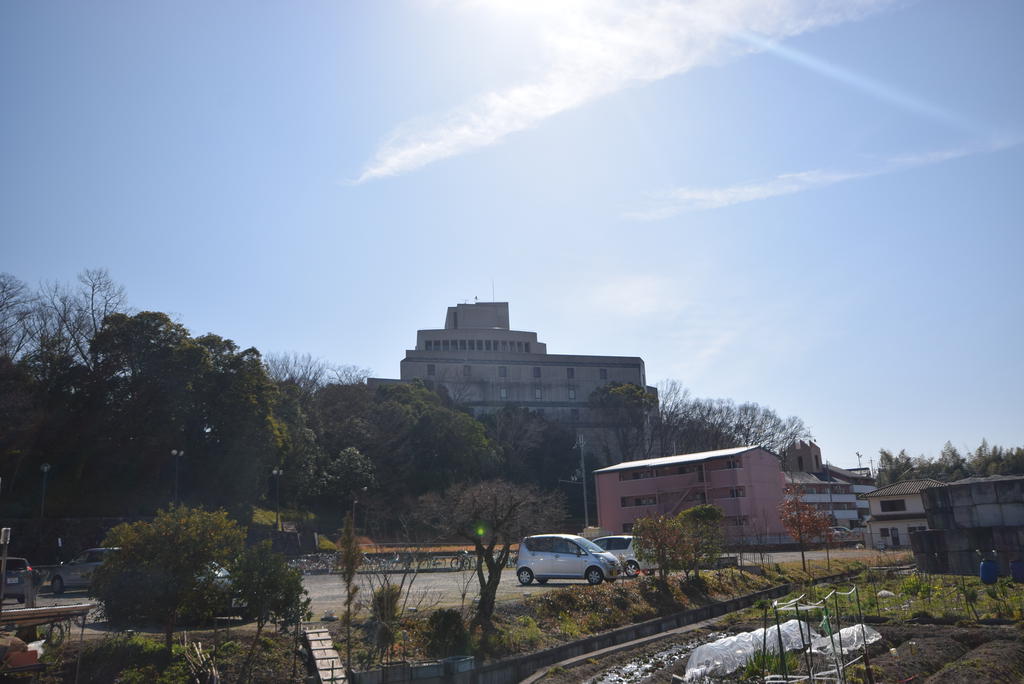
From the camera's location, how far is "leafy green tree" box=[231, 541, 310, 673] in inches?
424

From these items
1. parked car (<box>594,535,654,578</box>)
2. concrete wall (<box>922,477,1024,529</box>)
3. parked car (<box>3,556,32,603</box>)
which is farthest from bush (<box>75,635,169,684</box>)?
concrete wall (<box>922,477,1024,529</box>)

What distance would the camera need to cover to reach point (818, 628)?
15.2m

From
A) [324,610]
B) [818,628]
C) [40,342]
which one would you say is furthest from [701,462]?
[40,342]

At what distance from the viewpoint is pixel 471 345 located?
8531 centimetres

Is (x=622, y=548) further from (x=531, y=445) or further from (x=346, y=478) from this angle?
(x=531, y=445)

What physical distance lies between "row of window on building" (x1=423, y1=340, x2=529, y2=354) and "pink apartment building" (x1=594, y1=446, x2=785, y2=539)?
3872 centimetres

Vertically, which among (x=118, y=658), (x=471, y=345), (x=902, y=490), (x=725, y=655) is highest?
(x=471, y=345)

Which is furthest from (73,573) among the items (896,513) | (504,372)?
(504,372)

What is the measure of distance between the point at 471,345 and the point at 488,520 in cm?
6180

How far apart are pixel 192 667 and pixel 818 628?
11.7 meters

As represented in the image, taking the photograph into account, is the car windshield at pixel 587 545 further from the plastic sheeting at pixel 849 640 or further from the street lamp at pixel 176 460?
the street lamp at pixel 176 460

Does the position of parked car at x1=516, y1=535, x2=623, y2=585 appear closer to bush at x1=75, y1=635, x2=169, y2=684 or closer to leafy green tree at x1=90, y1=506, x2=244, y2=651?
leafy green tree at x1=90, y1=506, x2=244, y2=651

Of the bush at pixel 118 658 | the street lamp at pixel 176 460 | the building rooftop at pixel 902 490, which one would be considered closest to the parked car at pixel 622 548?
the bush at pixel 118 658

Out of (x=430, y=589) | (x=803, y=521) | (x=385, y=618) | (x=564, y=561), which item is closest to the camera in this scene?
(x=385, y=618)
